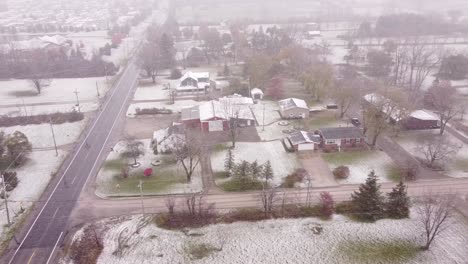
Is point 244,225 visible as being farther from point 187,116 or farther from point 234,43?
point 234,43

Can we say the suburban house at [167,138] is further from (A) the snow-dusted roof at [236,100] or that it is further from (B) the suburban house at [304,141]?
(B) the suburban house at [304,141]

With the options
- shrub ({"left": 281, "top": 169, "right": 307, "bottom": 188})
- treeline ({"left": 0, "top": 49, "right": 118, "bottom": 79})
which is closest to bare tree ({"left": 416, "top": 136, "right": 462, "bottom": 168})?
shrub ({"left": 281, "top": 169, "right": 307, "bottom": 188})

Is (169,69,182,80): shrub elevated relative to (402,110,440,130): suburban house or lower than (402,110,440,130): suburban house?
elevated

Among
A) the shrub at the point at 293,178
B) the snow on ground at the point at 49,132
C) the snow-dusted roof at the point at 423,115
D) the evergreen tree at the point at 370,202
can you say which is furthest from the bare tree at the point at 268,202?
the snow on ground at the point at 49,132

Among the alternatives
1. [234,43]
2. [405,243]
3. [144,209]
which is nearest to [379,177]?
[405,243]

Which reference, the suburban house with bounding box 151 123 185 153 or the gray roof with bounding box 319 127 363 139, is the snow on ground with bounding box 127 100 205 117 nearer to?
the suburban house with bounding box 151 123 185 153
